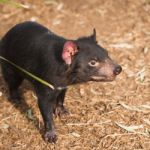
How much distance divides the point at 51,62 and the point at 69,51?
0.28m

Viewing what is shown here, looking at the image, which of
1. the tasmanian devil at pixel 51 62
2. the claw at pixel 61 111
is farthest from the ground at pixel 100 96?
the tasmanian devil at pixel 51 62

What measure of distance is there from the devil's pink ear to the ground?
2.82ft

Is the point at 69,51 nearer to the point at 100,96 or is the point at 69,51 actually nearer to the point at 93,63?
the point at 93,63

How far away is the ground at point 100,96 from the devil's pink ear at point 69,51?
0.86 metres

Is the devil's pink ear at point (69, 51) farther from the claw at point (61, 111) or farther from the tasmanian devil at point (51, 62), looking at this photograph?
the claw at point (61, 111)

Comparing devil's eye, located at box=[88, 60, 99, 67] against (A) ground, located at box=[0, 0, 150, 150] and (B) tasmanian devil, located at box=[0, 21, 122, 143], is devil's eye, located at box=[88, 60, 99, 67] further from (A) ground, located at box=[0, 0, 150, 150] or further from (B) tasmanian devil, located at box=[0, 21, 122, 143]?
(A) ground, located at box=[0, 0, 150, 150]

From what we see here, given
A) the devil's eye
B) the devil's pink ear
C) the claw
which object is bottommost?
the claw

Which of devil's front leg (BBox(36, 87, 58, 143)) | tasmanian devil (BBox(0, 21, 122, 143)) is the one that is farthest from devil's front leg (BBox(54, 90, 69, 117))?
devil's front leg (BBox(36, 87, 58, 143))

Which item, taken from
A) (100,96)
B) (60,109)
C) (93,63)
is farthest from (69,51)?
(100,96)

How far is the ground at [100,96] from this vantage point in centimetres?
422

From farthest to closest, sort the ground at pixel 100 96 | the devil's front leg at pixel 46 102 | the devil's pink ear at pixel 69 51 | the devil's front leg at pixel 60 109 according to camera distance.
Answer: the devil's front leg at pixel 60 109 < the ground at pixel 100 96 < the devil's front leg at pixel 46 102 < the devil's pink ear at pixel 69 51

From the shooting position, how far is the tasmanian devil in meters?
3.77

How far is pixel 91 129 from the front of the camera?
14.3ft

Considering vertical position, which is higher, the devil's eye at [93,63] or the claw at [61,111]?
the devil's eye at [93,63]
